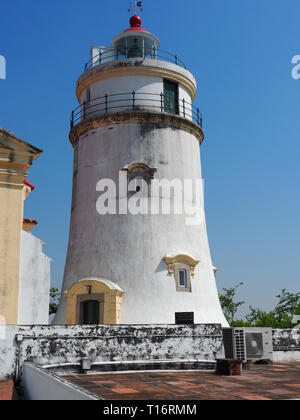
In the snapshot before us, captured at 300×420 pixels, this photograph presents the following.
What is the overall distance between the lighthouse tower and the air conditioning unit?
20.4 ft

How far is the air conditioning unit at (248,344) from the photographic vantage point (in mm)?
14195

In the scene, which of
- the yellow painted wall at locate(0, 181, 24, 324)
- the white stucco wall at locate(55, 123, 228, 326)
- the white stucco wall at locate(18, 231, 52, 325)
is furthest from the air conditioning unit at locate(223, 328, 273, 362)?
the yellow painted wall at locate(0, 181, 24, 324)

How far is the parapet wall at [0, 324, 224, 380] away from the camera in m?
11.0

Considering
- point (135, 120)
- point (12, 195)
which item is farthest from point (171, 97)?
point (12, 195)

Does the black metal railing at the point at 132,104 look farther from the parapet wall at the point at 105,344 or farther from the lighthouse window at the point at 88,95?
the parapet wall at the point at 105,344

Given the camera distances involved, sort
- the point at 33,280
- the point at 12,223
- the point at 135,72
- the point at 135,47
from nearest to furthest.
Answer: the point at 12,223, the point at 33,280, the point at 135,72, the point at 135,47

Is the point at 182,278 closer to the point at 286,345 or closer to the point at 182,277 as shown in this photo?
the point at 182,277

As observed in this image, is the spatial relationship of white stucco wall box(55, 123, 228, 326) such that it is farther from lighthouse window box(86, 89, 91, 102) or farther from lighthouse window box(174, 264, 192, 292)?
lighthouse window box(86, 89, 91, 102)

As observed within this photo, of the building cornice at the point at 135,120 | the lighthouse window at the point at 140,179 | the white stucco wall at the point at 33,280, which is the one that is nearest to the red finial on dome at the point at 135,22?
the building cornice at the point at 135,120

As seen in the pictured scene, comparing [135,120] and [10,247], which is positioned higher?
[135,120]

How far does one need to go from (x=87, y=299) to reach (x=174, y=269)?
404cm

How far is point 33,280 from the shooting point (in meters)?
13.5

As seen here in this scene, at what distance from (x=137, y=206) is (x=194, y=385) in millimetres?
12426
